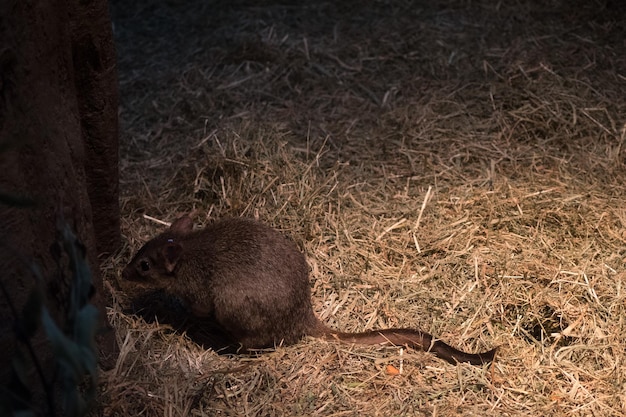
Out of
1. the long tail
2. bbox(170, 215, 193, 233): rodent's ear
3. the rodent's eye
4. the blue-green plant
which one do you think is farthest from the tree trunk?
the long tail

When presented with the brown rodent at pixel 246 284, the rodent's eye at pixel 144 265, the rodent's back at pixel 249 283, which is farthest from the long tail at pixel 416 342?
the rodent's eye at pixel 144 265

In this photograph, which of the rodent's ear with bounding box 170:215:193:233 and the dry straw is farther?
the rodent's ear with bounding box 170:215:193:233

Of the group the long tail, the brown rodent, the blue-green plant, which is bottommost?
the long tail

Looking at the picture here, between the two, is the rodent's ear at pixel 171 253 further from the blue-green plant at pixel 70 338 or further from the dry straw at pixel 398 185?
the blue-green plant at pixel 70 338

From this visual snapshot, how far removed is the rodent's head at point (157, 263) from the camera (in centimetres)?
440

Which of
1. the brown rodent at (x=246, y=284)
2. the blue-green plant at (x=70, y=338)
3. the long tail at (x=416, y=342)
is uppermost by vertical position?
the blue-green plant at (x=70, y=338)

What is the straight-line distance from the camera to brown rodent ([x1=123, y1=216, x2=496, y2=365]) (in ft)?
13.9

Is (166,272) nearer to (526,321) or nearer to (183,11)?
(526,321)

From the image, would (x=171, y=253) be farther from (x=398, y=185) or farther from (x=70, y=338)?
(x=398, y=185)

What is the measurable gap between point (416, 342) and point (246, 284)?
1098 millimetres

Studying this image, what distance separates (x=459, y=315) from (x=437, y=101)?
2.35 metres

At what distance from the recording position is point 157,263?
4445 millimetres

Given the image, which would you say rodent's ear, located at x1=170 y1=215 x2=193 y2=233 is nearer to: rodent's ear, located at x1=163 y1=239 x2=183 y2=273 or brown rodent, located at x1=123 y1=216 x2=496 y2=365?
brown rodent, located at x1=123 y1=216 x2=496 y2=365

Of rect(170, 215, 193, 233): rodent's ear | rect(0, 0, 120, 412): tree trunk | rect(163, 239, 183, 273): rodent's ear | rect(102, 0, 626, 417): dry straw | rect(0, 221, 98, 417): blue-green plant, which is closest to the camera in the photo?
rect(0, 221, 98, 417): blue-green plant
